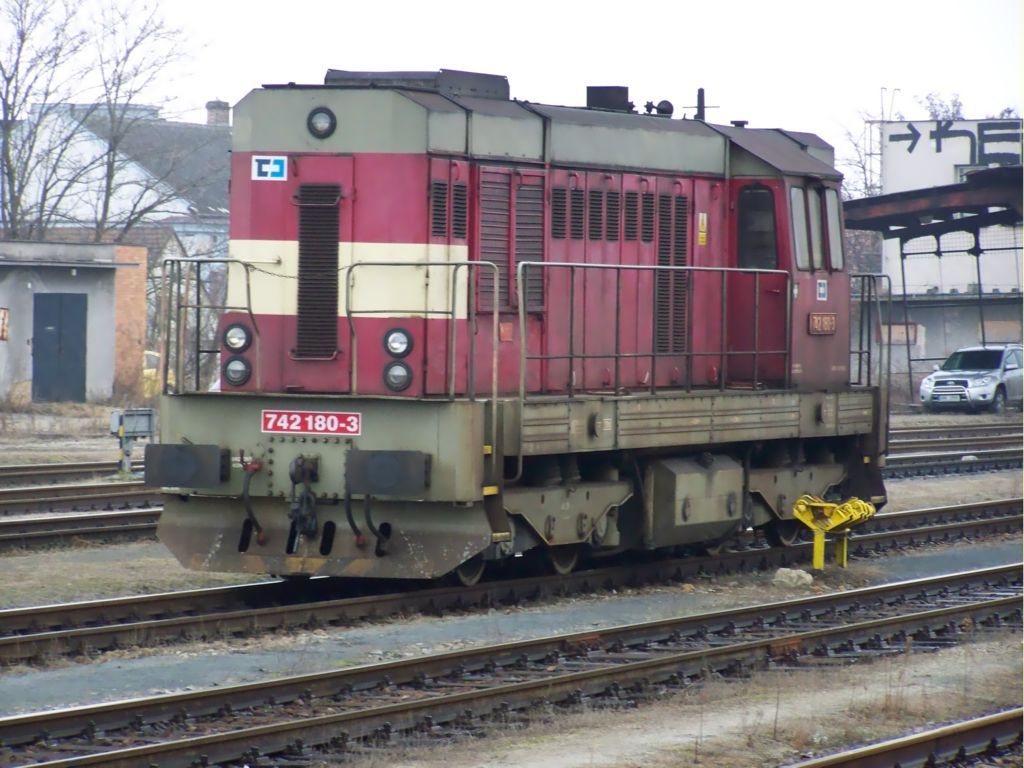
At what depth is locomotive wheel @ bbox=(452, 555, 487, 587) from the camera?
1045cm

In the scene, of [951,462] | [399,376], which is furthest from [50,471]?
[951,462]

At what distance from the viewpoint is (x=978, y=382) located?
33.8 meters

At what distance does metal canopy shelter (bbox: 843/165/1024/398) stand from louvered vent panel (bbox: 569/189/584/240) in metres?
16.1

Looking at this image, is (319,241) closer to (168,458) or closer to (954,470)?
(168,458)

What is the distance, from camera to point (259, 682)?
753 centimetres

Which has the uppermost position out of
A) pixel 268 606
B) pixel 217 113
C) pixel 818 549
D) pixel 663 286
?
pixel 217 113

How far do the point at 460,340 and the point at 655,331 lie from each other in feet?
7.71

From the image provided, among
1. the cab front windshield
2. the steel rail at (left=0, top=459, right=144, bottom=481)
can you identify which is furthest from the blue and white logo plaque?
→ the cab front windshield

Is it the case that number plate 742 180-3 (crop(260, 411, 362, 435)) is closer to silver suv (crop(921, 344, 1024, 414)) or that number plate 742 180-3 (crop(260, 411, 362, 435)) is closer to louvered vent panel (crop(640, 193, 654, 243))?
louvered vent panel (crop(640, 193, 654, 243))

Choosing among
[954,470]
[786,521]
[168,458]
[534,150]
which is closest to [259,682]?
[168,458]

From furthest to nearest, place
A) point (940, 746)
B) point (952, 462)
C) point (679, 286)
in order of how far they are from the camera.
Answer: point (952, 462)
point (679, 286)
point (940, 746)

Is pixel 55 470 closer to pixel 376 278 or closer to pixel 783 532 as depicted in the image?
pixel 783 532

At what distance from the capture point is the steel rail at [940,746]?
6414 mm

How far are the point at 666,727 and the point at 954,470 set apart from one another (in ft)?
49.2
